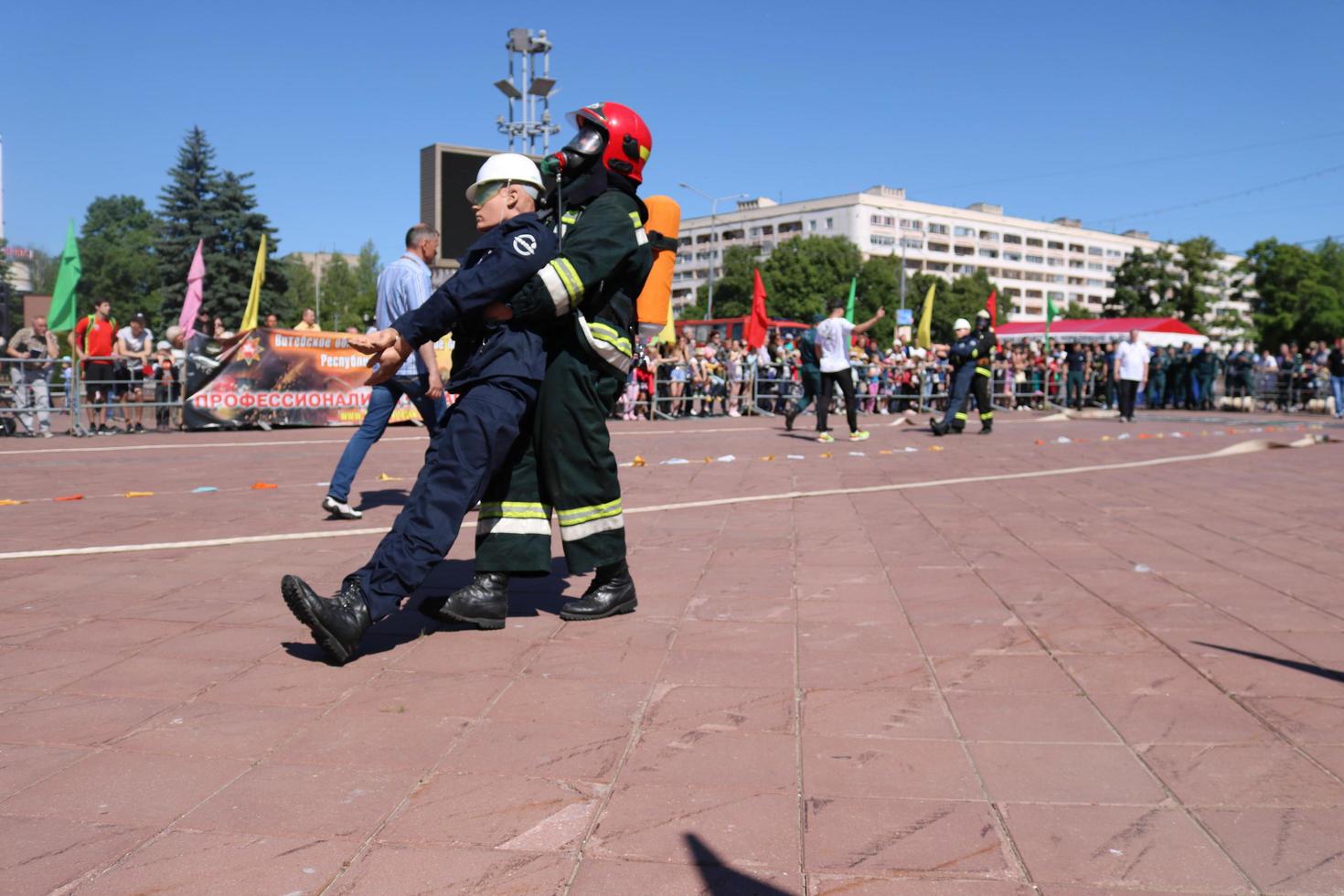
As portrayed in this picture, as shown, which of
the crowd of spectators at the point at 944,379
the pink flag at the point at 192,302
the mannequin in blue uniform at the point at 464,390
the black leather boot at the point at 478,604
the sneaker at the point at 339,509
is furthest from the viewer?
the crowd of spectators at the point at 944,379

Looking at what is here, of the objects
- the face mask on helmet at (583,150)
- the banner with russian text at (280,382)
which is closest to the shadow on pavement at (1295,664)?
the face mask on helmet at (583,150)

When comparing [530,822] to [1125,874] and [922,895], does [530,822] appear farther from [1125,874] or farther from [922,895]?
[1125,874]

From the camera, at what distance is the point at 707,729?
322 centimetres

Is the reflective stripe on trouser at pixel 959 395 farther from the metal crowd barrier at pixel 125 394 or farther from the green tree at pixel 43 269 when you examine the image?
the green tree at pixel 43 269

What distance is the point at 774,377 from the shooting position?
24.5m

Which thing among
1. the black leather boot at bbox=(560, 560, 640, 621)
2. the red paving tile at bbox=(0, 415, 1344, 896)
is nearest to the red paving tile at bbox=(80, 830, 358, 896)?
the red paving tile at bbox=(0, 415, 1344, 896)

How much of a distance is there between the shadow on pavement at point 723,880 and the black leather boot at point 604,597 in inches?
87.1

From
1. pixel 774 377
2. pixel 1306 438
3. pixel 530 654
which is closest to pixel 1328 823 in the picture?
pixel 530 654

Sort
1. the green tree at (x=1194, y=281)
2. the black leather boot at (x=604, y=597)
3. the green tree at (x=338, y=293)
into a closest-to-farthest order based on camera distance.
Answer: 1. the black leather boot at (x=604, y=597)
2. the green tree at (x=1194, y=281)
3. the green tree at (x=338, y=293)

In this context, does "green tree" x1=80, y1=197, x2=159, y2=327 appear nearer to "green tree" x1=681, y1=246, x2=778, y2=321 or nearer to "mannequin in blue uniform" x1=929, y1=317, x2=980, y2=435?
"green tree" x1=681, y1=246, x2=778, y2=321

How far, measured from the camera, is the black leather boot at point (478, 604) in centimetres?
428

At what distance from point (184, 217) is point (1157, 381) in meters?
54.7

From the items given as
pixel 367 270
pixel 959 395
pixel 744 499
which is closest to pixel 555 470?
pixel 744 499

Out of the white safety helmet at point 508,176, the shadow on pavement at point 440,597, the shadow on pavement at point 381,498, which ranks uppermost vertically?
the white safety helmet at point 508,176
